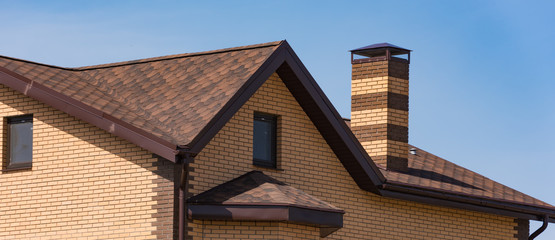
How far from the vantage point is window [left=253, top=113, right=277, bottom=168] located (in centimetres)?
1989

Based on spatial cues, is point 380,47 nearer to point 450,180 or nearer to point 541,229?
point 450,180

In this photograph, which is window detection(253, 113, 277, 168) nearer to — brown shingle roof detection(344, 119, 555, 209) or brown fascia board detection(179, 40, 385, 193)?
brown fascia board detection(179, 40, 385, 193)

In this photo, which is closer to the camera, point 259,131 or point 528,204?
point 259,131

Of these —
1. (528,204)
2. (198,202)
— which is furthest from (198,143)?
(528,204)

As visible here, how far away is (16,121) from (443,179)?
28.8 ft

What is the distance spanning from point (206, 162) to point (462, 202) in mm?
6146

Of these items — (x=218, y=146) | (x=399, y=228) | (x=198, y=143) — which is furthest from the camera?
(x=399, y=228)

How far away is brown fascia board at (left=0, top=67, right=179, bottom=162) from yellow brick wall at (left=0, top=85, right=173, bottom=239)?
381mm

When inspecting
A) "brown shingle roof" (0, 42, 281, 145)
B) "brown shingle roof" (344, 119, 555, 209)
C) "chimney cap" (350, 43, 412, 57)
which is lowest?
"brown shingle roof" (344, 119, 555, 209)

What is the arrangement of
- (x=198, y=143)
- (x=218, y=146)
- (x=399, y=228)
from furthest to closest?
1. (x=399, y=228)
2. (x=218, y=146)
3. (x=198, y=143)

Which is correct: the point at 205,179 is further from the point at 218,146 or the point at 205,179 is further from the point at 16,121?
the point at 16,121

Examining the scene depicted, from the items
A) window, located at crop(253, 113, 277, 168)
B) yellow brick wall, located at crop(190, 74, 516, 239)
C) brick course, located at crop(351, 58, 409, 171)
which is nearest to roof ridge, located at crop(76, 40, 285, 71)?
yellow brick wall, located at crop(190, 74, 516, 239)

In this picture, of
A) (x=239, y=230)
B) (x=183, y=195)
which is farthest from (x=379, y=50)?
(x=183, y=195)

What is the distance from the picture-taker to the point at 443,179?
2284 centimetres
